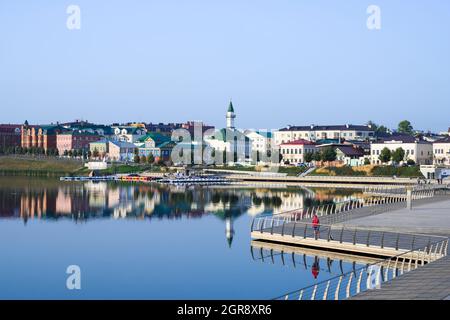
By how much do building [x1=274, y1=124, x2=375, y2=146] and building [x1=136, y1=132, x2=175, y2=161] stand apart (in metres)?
18.3

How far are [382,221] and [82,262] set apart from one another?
1088 centimetres

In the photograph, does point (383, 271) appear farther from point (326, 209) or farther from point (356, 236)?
point (326, 209)

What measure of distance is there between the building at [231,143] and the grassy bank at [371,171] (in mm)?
20857

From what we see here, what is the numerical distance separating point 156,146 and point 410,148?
4151cm

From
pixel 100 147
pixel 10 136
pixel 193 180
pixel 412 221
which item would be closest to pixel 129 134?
pixel 100 147

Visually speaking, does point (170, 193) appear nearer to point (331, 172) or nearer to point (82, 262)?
point (331, 172)

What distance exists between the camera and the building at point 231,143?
322ft

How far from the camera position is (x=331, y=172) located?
76.1 meters

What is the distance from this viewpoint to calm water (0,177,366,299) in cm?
1783

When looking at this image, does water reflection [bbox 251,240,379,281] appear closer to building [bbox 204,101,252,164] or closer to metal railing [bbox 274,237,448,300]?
metal railing [bbox 274,237,448,300]

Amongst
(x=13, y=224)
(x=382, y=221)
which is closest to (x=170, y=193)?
(x=13, y=224)

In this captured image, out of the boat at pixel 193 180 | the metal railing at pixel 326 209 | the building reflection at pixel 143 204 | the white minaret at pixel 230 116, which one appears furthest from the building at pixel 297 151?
the metal railing at pixel 326 209
